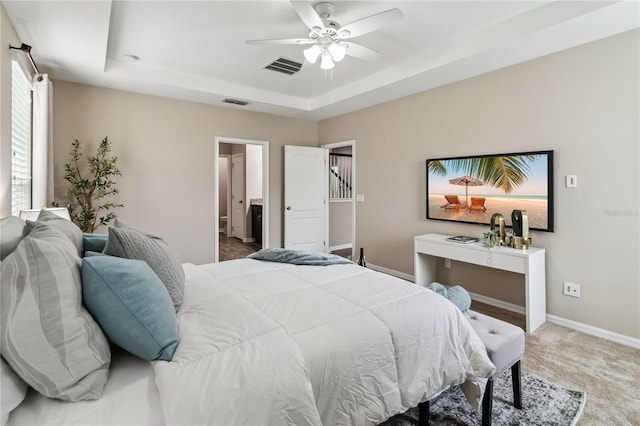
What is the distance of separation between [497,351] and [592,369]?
1.22 metres

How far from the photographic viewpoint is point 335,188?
6.89m

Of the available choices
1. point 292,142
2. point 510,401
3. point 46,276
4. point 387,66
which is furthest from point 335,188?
point 46,276

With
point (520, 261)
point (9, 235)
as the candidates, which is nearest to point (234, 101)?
point (9, 235)

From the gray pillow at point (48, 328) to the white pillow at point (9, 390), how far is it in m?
0.02

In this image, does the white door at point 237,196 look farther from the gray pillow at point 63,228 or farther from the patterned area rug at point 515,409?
the patterned area rug at point 515,409

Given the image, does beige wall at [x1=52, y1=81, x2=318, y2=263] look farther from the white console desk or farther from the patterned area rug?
the patterned area rug

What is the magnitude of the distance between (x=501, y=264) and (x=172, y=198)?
13.5 ft

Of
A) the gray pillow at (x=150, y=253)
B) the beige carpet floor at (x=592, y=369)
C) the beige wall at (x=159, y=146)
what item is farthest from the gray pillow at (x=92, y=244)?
the beige wall at (x=159, y=146)

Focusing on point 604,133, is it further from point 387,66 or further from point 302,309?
point 302,309

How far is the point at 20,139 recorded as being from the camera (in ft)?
9.29

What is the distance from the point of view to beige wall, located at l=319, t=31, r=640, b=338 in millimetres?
2662

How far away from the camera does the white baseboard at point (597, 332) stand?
2654 mm

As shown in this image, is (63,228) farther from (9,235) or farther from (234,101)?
(234,101)

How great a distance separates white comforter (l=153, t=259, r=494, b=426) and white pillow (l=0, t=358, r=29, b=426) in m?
0.33
